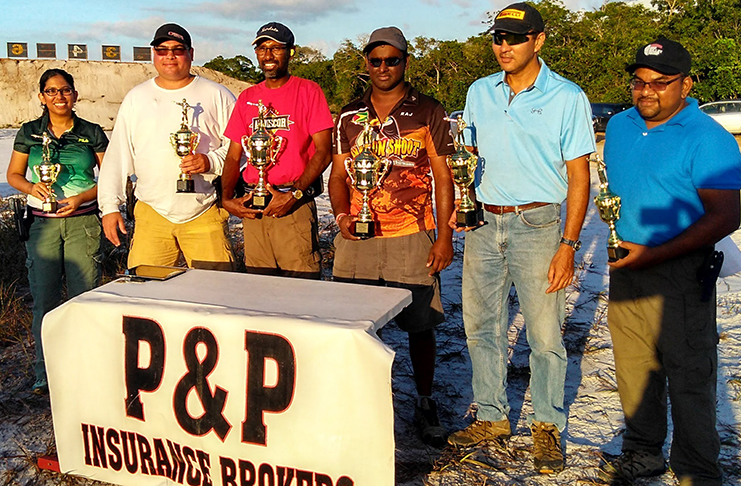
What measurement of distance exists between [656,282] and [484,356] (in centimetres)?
96

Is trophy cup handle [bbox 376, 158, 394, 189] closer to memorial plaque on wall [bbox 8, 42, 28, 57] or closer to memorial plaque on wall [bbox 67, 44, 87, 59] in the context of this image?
memorial plaque on wall [bbox 67, 44, 87, 59]

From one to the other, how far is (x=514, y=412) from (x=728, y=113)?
2018 cm

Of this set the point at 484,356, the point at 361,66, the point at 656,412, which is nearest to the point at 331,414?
the point at 484,356

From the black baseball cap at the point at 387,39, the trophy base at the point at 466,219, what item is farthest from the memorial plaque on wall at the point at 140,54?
the trophy base at the point at 466,219

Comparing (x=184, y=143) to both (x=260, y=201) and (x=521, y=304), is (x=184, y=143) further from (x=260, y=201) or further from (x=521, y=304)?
(x=521, y=304)

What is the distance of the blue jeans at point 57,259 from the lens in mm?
4164

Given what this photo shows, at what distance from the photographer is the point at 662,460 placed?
3.26 metres

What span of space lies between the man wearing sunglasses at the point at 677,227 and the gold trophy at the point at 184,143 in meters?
2.27

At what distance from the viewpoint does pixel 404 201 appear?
3.61 meters

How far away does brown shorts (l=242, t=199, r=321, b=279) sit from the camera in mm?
4012

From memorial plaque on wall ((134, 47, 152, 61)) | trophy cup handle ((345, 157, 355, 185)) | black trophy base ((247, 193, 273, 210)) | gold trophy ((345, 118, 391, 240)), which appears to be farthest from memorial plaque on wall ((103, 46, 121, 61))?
gold trophy ((345, 118, 391, 240))

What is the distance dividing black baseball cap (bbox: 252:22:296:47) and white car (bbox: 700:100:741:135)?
1981cm

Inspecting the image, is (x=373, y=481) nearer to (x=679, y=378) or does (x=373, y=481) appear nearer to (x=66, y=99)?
(x=679, y=378)

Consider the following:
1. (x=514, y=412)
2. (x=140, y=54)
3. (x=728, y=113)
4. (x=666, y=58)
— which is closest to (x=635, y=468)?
(x=514, y=412)
